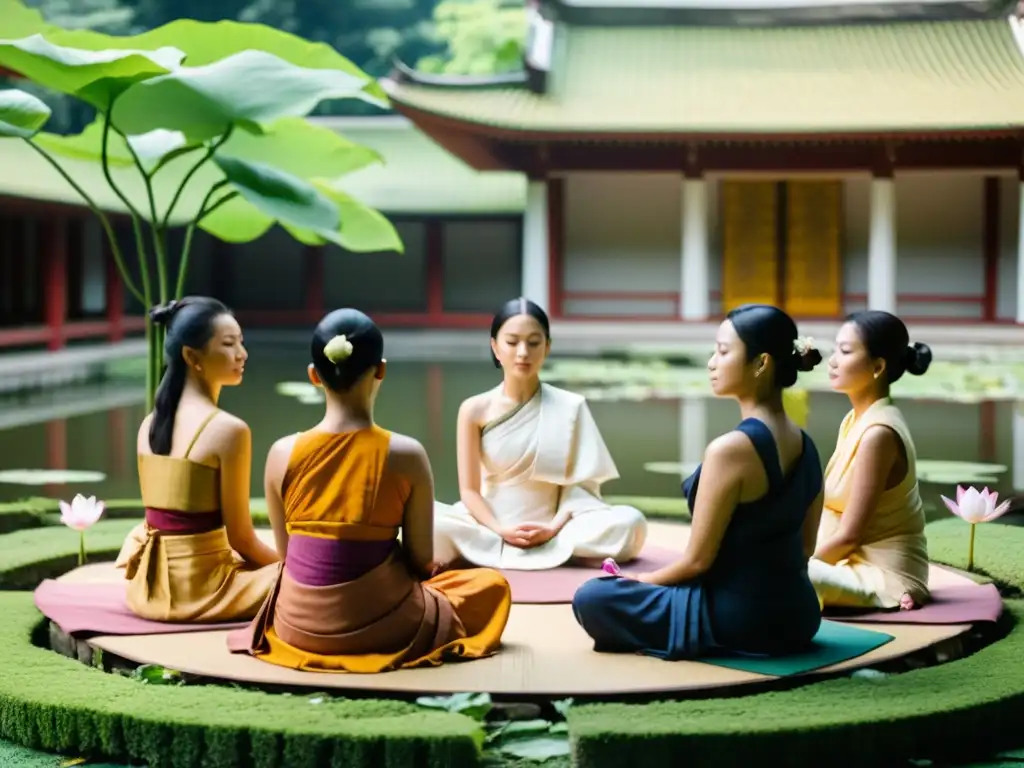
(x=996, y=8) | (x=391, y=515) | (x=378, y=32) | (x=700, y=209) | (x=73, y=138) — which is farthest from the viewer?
(x=378, y=32)

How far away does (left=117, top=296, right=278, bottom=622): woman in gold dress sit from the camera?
468cm

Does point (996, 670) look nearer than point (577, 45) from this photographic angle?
Yes

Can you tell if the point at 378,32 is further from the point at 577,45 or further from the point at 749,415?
the point at 749,415

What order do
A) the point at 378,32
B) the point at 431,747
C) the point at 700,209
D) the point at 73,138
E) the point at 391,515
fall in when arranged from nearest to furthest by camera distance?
the point at 431,747
the point at 391,515
the point at 73,138
the point at 700,209
the point at 378,32

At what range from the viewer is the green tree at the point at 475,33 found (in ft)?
119

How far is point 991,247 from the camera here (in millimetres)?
21078

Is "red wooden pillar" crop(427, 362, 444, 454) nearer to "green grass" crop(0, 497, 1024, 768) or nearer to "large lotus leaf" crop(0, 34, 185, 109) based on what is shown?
"large lotus leaf" crop(0, 34, 185, 109)

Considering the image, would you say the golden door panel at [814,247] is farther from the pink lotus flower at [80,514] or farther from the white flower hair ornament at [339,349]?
the white flower hair ornament at [339,349]

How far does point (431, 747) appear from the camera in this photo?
139 inches

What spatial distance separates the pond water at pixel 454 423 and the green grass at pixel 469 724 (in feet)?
15.3

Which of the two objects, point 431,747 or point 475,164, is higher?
point 475,164

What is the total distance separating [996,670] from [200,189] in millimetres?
18588

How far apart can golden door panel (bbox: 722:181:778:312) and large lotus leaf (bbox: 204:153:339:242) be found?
14.3m

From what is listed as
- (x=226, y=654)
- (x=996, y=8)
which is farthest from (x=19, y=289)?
(x=226, y=654)
